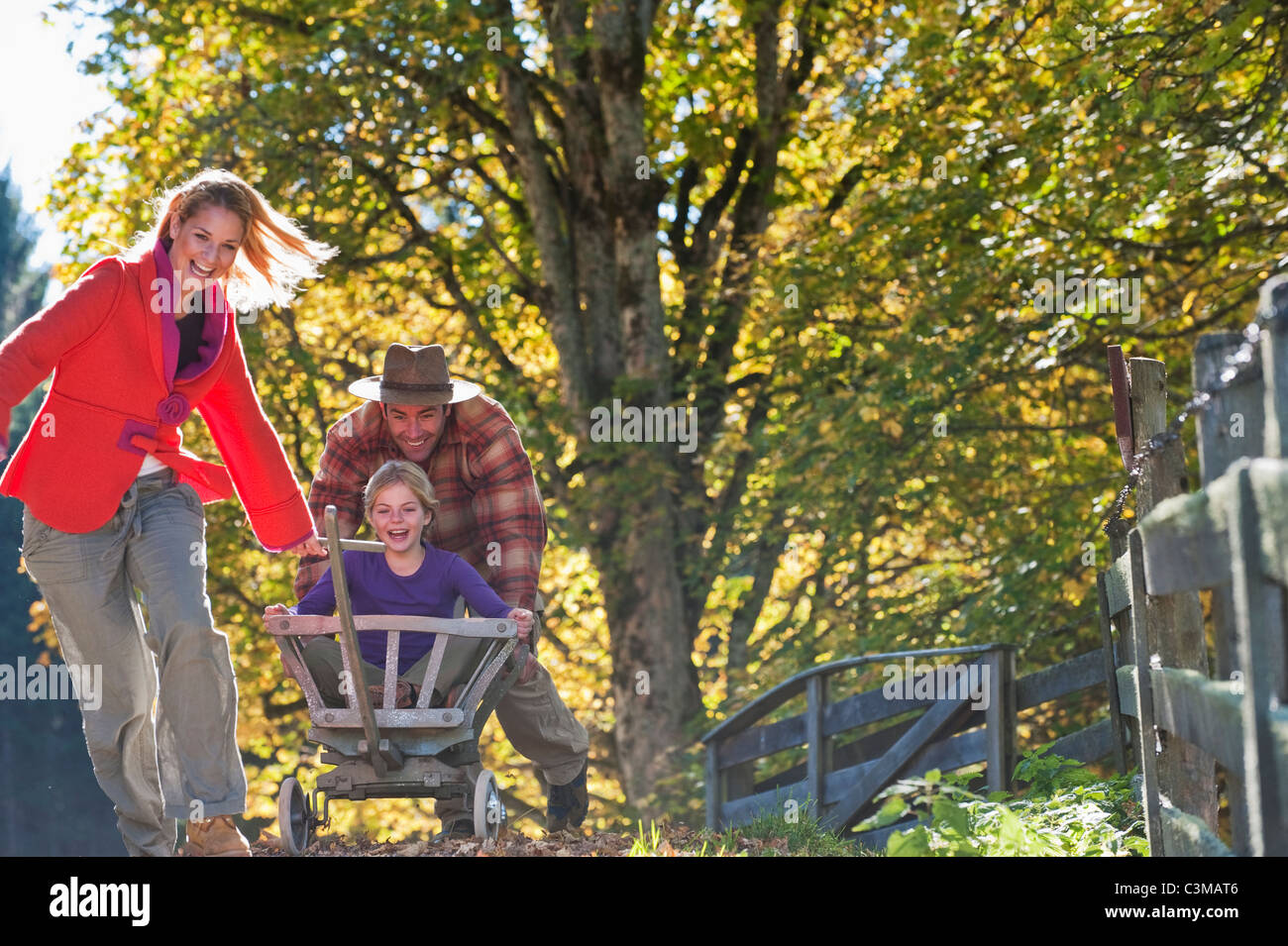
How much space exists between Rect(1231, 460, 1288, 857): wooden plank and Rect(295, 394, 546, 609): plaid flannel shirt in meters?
3.67

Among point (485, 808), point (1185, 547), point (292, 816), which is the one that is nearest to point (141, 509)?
point (292, 816)

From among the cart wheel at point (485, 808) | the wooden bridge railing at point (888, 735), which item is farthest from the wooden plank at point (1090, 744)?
the cart wheel at point (485, 808)

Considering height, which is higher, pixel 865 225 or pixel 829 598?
pixel 865 225

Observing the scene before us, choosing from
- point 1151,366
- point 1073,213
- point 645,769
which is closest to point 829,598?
point 645,769

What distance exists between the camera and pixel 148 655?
183 inches

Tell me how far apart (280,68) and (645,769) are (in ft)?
24.3

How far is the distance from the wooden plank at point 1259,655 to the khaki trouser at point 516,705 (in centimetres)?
323

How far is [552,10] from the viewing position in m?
14.2

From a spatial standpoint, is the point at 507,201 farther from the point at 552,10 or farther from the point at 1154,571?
the point at 1154,571

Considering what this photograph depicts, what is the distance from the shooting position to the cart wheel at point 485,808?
518 centimetres

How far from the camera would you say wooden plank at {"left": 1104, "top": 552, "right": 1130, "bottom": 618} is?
17.0ft

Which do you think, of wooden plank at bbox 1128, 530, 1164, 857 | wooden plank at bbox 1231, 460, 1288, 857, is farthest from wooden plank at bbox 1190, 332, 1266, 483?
wooden plank at bbox 1128, 530, 1164, 857

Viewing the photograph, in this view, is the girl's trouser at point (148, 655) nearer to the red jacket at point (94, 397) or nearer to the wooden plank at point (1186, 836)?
the red jacket at point (94, 397)
